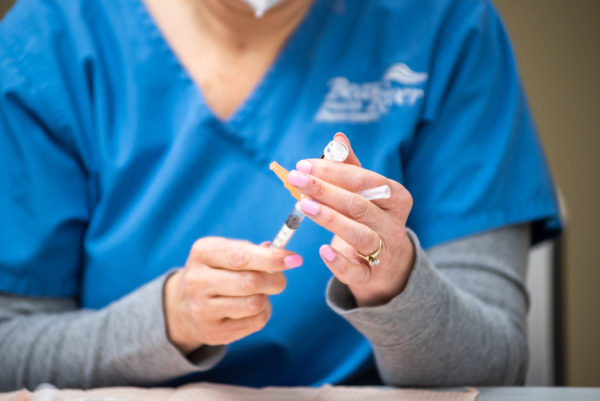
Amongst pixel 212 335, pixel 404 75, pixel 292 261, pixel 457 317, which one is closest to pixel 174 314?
pixel 212 335

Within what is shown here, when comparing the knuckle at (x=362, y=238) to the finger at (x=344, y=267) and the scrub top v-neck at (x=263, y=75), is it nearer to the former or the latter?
the finger at (x=344, y=267)

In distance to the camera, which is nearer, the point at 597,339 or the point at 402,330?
the point at 402,330

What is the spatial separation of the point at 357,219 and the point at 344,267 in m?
0.04

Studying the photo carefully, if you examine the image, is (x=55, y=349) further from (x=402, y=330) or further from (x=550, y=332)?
(x=550, y=332)

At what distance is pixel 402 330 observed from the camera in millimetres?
563

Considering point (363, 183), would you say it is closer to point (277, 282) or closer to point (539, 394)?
point (277, 282)

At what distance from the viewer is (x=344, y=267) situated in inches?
19.2

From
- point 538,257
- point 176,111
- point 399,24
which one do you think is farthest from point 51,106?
point 538,257

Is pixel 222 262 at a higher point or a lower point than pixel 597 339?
higher

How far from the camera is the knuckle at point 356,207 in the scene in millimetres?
459

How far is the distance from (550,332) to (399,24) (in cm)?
55

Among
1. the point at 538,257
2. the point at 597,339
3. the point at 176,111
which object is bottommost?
the point at 597,339

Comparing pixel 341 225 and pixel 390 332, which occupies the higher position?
pixel 341 225

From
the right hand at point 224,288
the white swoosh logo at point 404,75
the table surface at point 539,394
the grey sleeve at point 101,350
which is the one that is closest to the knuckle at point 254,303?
the right hand at point 224,288
